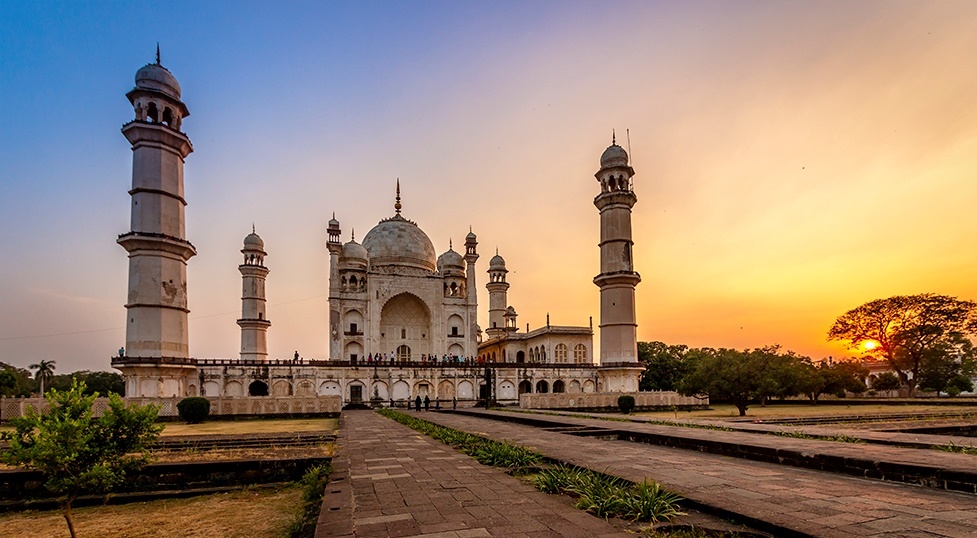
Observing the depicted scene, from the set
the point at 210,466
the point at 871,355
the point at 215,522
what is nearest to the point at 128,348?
Result: the point at 210,466

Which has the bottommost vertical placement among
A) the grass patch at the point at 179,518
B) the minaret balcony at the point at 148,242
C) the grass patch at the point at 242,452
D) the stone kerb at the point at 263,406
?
the stone kerb at the point at 263,406

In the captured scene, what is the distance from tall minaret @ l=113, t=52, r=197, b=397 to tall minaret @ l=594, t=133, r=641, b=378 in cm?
2423

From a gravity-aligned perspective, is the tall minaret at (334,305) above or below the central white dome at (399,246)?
below

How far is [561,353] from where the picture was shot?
5147 cm

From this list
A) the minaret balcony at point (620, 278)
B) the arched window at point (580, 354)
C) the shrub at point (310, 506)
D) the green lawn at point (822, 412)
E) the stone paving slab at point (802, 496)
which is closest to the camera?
the stone paving slab at point (802, 496)

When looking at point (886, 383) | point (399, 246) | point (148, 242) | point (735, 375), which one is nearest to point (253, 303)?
point (399, 246)

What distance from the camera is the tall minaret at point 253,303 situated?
4744cm

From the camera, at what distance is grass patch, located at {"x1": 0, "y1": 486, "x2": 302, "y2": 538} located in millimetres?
6547

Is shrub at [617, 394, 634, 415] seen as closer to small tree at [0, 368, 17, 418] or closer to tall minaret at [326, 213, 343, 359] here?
tall minaret at [326, 213, 343, 359]

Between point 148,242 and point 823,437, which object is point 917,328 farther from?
point 148,242

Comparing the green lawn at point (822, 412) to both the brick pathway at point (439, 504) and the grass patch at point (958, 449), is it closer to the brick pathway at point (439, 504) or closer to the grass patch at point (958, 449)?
the grass patch at point (958, 449)

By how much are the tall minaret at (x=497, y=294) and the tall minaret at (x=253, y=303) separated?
21.8m

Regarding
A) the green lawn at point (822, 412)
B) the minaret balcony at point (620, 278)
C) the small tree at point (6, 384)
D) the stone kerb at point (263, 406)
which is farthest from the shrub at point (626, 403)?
the small tree at point (6, 384)

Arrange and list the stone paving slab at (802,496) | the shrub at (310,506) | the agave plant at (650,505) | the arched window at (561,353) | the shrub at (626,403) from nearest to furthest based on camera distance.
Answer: the stone paving slab at (802,496) < the agave plant at (650,505) < the shrub at (310,506) < the shrub at (626,403) < the arched window at (561,353)
